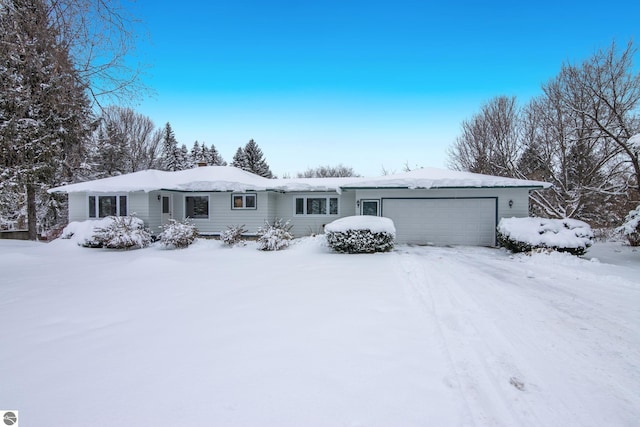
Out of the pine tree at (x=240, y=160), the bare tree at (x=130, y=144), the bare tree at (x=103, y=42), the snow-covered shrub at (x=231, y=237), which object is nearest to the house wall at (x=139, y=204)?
the snow-covered shrub at (x=231, y=237)

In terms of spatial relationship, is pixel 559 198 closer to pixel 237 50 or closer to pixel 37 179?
pixel 237 50

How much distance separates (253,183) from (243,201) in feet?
3.34

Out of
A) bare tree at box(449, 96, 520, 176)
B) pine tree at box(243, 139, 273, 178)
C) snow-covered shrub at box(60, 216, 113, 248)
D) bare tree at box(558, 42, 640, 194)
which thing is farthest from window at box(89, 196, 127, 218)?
bare tree at box(449, 96, 520, 176)

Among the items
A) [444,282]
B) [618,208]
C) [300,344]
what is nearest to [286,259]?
[444,282]

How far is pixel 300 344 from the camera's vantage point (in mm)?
3352

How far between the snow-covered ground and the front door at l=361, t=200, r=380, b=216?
7.35m

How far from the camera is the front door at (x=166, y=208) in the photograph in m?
15.4

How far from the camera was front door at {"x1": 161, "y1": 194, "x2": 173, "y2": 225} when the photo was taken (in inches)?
605

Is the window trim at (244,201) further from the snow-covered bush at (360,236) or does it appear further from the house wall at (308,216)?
the snow-covered bush at (360,236)

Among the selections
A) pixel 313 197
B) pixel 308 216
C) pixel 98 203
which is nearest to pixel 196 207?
pixel 98 203

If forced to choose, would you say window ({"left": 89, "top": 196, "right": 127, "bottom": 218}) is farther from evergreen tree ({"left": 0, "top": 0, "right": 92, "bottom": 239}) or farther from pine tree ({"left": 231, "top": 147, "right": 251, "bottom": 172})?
pine tree ({"left": 231, "top": 147, "right": 251, "bottom": 172})

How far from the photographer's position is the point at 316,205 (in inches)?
613

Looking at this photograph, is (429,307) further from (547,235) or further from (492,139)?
(492,139)

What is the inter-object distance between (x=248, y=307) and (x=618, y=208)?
1626cm
